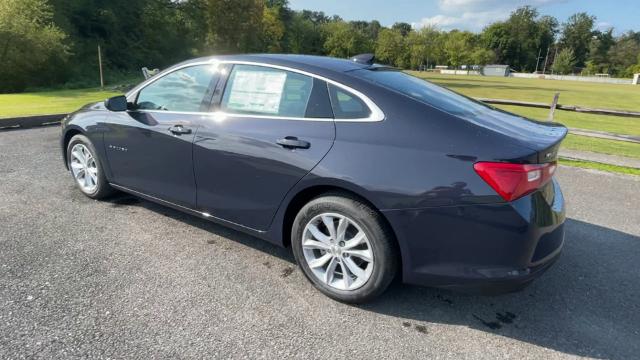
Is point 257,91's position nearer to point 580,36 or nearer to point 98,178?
point 98,178

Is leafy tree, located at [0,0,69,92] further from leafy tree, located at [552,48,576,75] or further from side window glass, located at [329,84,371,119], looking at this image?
leafy tree, located at [552,48,576,75]

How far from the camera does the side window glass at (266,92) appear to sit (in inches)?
117

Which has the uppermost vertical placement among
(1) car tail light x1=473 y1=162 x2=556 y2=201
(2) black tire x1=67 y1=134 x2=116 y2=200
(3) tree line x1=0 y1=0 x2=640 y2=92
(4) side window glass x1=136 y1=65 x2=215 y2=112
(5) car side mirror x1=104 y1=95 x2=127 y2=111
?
(3) tree line x1=0 y1=0 x2=640 y2=92

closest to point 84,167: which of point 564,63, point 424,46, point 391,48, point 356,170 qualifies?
point 356,170

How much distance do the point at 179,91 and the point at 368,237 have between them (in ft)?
7.15

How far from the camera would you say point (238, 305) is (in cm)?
276

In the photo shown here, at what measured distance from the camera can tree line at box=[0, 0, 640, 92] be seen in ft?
81.9

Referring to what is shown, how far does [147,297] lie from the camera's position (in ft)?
9.20

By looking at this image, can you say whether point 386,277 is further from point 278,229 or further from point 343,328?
point 278,229

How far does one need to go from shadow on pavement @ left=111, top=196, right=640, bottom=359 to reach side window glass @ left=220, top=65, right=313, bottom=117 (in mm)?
1246

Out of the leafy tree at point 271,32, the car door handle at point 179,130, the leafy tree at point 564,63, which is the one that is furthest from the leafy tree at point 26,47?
the leafy tree at point 564,63

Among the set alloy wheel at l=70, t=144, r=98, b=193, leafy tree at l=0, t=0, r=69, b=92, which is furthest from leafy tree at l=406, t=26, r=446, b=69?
alloy wheel at l=70, t=144, r=98, b=193

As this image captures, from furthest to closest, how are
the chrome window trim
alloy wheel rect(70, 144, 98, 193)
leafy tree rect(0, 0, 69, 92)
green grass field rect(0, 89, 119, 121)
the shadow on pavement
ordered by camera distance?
leafy tree rect(0, 0, 69, 92)
green grass field rect(0, 89, 119, 121)
alloy wheel rect(70, 144, 98, 193)
the chrome window trim
the shadow on pavement

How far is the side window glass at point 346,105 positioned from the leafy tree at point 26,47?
91.3ft
